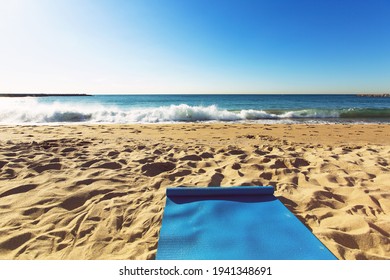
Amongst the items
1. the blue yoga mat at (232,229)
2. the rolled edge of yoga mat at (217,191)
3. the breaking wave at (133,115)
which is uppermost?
the rolled edge of yoga mat at (217,191)

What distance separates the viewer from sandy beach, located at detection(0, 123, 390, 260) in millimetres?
2348

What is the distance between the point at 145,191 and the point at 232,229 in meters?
1.59

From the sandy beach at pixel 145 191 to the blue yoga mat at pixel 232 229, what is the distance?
0.87 feet

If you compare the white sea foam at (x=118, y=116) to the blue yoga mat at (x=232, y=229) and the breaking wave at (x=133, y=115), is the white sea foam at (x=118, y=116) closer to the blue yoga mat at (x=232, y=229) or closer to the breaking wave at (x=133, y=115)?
the breaking wave at (x=133, y=115)

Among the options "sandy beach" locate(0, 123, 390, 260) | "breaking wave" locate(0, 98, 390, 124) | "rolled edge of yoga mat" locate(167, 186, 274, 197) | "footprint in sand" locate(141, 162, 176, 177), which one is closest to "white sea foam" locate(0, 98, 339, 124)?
"breaking wave" locate(0, 98, 390, 124)

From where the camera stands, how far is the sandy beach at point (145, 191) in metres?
2.35

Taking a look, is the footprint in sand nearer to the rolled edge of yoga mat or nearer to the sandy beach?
the sandy beach

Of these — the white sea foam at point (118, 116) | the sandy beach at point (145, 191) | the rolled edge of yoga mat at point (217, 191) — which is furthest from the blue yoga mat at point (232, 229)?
the white sea foam at point (118, 116)

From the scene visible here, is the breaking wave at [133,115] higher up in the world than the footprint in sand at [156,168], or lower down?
lower down

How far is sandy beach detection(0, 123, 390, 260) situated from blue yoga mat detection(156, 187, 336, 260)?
26cm

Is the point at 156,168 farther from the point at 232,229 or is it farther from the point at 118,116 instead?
the point at 118,116

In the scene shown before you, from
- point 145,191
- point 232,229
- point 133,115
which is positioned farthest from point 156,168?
point 133,115
